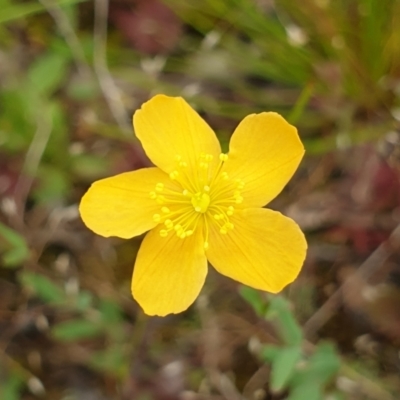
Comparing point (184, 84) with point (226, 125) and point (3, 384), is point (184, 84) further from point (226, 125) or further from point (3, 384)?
point (3, 384)

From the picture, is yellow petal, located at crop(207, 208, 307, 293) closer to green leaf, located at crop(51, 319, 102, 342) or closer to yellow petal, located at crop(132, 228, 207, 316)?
yellow petal, located at crop(132, 228, 207, 316)

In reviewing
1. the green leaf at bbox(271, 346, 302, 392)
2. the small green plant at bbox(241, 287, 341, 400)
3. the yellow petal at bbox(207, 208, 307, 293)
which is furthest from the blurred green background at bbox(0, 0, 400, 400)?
the yellow petal at bbox(207, 208, 307, 293)

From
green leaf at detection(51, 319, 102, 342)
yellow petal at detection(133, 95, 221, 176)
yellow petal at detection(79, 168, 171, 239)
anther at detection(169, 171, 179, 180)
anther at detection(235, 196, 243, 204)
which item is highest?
yellow petal at detection(133, 95, 221, 176)

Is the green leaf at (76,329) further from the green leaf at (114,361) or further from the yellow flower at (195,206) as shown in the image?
the yellow flower at (195,206)

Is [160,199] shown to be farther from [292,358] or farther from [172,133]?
[292,358]

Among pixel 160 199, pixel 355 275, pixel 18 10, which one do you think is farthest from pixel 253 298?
pixel 18 10

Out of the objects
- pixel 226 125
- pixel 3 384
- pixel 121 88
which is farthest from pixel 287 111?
pixel 3 384
